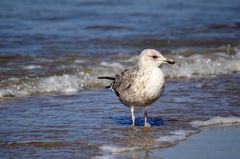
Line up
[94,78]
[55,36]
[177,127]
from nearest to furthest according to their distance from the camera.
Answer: [177,127]
[94,78]
[55,36]

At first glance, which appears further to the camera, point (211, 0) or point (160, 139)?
point (211, 0)

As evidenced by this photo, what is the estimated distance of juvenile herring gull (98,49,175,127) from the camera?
7523 mm

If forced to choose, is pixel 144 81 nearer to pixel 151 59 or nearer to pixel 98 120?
pixel 151 59

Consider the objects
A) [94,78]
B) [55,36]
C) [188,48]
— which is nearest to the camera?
[94,78]

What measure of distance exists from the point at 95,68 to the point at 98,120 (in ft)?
11.0

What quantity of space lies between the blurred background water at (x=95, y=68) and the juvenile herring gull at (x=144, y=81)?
0.36 meters

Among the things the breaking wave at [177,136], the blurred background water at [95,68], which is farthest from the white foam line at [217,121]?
the blurred background water at [95,68]

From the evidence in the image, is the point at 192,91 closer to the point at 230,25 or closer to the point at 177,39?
the point at 177,39

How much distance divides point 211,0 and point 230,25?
248 inches

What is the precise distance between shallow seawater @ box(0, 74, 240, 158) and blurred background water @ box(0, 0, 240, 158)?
0.04 feet

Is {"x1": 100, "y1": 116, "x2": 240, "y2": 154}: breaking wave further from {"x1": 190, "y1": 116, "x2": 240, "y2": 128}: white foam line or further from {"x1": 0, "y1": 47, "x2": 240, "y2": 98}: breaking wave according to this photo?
{"x1": 0, "y1": 47, "x2": 240, "y2": 98}: breaking wave

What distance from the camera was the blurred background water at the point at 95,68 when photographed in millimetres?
7594

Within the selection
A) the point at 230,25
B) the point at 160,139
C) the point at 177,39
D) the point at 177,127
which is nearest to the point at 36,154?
the point at 160,139

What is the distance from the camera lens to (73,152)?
6.75 meters
